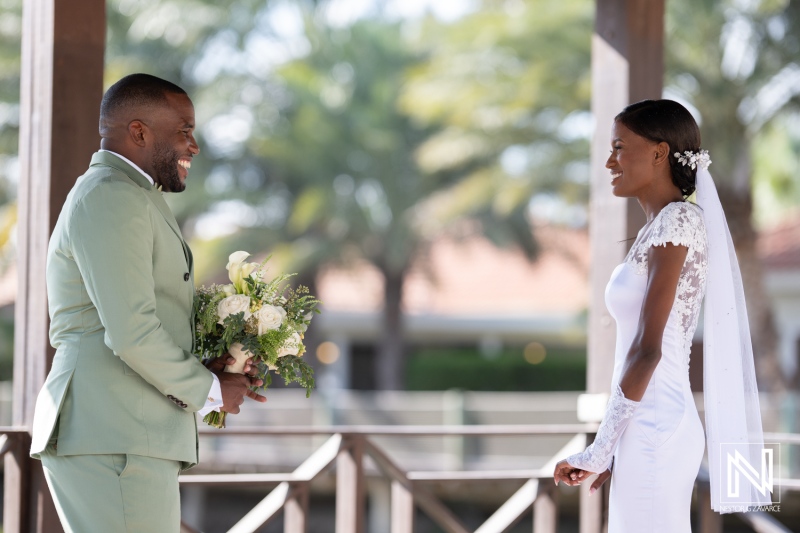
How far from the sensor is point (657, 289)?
10.3 feet

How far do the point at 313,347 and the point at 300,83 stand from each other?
636cm

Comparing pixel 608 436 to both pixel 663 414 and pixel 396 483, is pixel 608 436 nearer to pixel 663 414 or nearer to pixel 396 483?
pixel 663 414

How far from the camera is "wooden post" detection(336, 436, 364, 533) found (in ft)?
16.3

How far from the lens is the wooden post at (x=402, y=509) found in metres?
5.03

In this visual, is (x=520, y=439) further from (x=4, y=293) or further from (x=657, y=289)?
(x=4, y=293)

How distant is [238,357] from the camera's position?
3057mm

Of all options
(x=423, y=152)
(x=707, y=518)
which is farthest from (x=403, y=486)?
(x=423, y=152)

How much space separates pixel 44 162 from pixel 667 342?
8.22ft

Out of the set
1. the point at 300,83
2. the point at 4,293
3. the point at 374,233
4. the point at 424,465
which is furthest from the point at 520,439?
the point at 4,293

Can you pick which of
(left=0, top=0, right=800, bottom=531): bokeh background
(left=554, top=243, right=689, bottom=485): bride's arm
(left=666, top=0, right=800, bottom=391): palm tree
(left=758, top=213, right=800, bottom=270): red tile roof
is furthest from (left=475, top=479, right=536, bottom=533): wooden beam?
(left=758, top=213, right=800, bottom=270): red tile roof

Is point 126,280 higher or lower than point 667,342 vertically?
higher

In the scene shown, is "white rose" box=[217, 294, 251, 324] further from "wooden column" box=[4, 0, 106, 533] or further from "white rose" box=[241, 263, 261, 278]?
"wooden column" box=[4, 0, 106, 533]

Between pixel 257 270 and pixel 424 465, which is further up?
pixel 257 270

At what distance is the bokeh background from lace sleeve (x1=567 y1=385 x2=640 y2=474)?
11689mm
